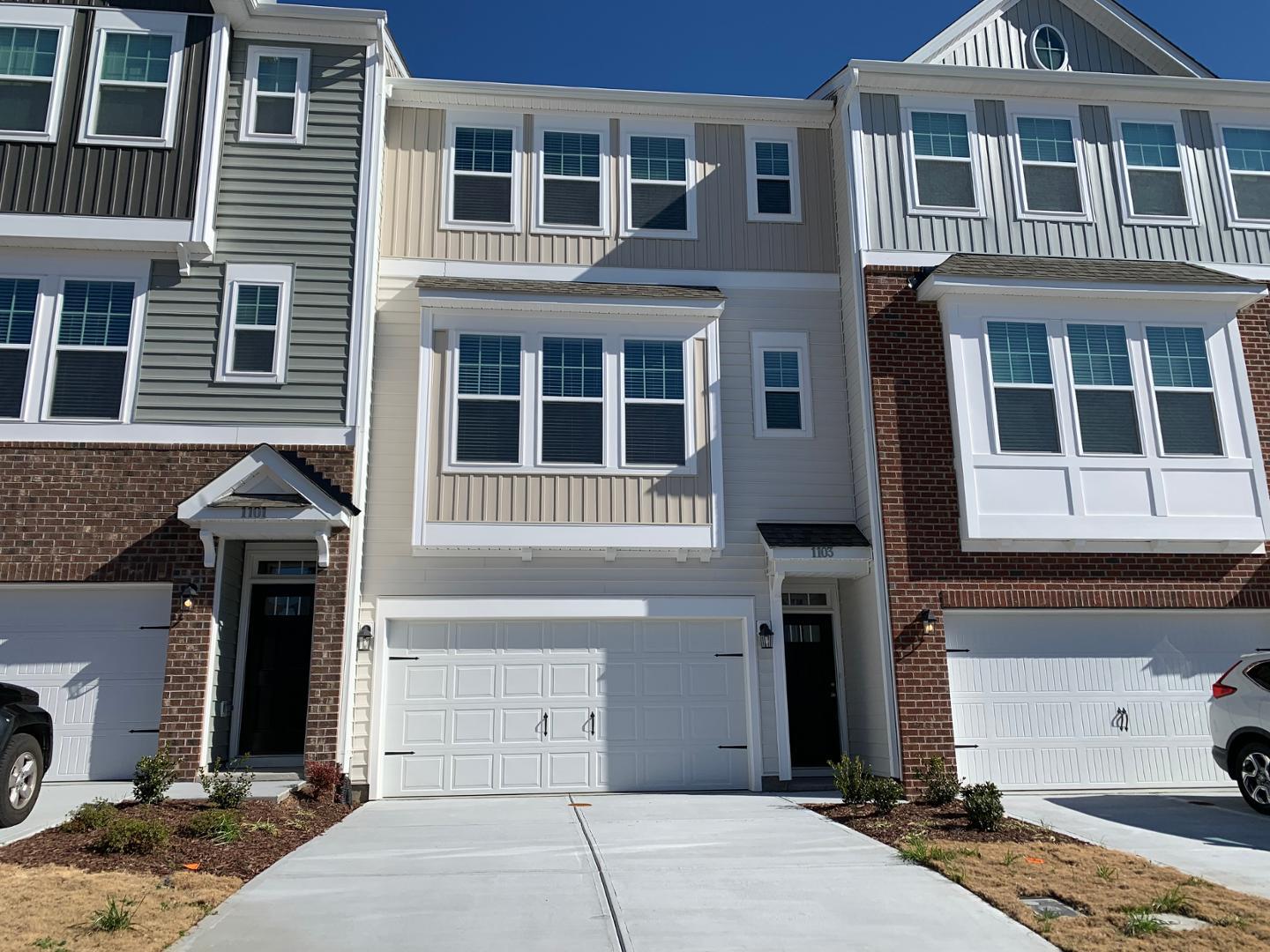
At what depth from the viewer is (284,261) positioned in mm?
13148

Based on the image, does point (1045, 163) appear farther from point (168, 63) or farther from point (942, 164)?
point (168, 63)

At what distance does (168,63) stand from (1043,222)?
11.7 metres

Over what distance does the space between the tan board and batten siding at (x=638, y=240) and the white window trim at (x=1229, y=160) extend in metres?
5.53

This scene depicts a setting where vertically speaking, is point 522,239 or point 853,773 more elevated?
point 522,239

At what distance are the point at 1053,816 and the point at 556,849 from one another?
528 cm

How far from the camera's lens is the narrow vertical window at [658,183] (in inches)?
572

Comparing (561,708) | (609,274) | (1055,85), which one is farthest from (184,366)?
(1055,85)

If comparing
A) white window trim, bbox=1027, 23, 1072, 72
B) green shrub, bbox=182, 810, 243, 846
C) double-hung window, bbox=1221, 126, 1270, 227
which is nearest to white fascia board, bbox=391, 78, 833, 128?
white window trim, bbox=1027, 23, 1072, 72

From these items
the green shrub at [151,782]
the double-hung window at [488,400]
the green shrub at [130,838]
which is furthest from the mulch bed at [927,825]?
the green shrub at [151,782]

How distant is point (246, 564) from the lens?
1344 centimetres

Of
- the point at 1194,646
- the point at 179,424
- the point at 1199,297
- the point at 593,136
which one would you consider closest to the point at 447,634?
the point at 179,424

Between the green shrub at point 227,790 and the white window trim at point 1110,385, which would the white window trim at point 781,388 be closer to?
the white window trim at point 1110,385

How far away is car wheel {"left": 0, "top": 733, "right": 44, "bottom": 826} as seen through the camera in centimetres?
869

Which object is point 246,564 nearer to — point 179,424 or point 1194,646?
point 179,424
